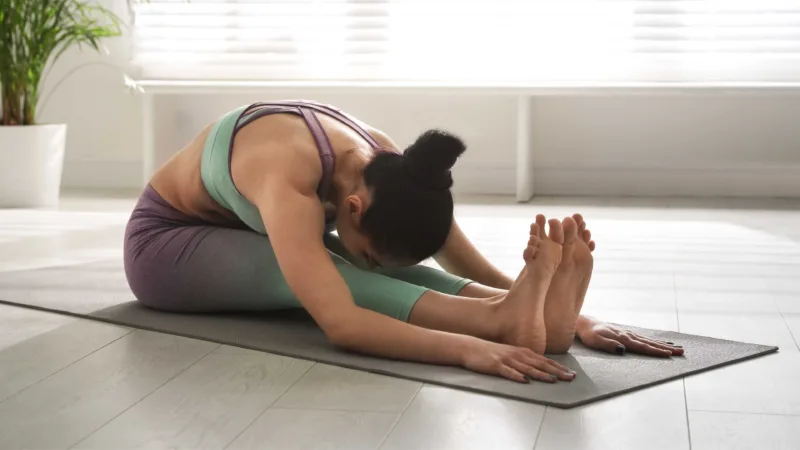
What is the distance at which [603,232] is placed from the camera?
364 cm

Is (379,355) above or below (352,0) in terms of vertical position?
below

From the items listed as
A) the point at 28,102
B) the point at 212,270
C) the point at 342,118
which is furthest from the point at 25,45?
the point at 342,118

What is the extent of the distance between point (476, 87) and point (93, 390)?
295cm

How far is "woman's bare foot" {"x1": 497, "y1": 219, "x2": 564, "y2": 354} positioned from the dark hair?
0.15 meters

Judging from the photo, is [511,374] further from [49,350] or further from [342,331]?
[49,350]

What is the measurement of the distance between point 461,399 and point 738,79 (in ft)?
10.8

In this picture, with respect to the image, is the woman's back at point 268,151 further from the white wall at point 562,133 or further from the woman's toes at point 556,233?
the white wall at point 562,133

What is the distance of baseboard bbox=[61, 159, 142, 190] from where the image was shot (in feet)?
16.7

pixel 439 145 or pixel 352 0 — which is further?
pixel 352 0

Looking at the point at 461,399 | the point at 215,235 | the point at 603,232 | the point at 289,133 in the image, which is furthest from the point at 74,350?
the point at 603,232

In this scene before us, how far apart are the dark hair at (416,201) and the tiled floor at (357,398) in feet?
0.77

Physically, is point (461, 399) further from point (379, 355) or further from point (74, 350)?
point (74, 350)

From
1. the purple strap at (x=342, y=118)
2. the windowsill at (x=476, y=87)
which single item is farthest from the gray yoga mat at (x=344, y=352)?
the windowsill at (x=476, y=87)

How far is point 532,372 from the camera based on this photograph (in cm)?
174
